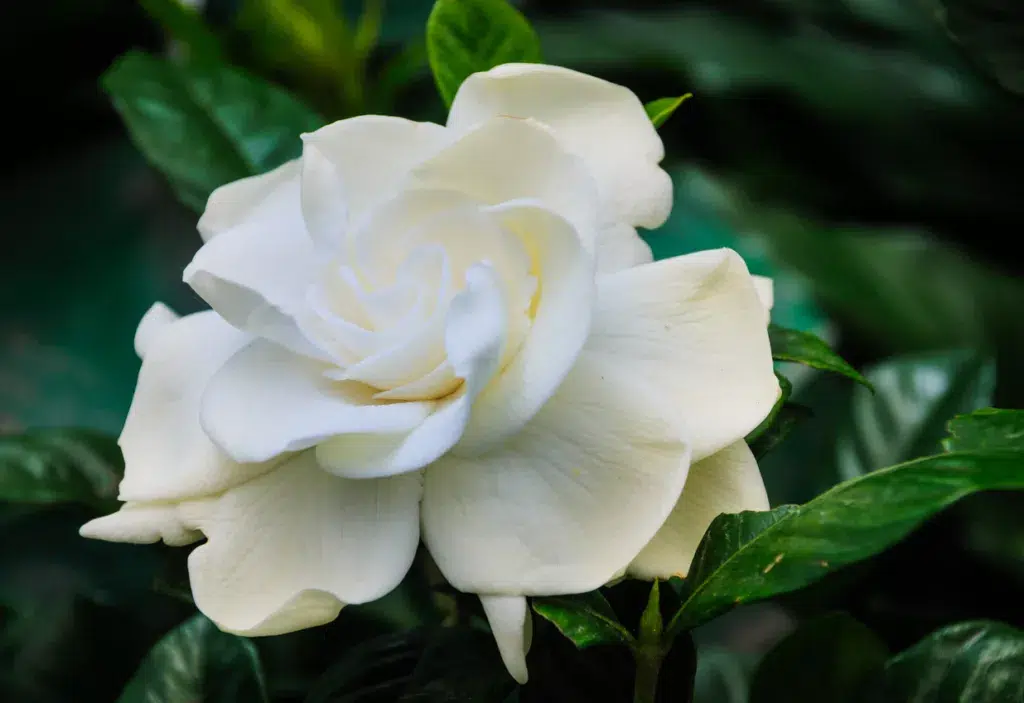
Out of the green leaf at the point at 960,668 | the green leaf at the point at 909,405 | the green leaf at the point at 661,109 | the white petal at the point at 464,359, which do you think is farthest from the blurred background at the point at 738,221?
the white petal at the point at 464,359

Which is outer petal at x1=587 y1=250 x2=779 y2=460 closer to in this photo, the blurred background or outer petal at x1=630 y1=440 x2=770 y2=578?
outer petal at x1=630 y1=440 x2=770 y2=578

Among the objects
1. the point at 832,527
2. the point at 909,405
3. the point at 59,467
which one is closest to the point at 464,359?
the point at 832,527

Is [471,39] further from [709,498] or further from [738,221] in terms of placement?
[738,221]

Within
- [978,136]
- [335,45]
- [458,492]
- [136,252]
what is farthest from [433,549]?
[136,252]

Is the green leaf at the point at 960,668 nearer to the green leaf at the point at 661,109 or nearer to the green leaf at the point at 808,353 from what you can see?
the green leaf at the point at 808,353

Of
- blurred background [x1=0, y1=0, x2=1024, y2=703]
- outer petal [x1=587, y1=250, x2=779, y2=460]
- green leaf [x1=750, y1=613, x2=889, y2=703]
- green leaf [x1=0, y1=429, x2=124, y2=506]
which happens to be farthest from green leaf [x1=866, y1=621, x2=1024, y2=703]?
green leaf [x1=0, y1=429, x2=124, y2=506]

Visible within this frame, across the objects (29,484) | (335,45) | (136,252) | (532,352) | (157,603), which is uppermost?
(532,352)

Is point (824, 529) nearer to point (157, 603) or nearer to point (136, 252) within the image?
point (157, 603)
